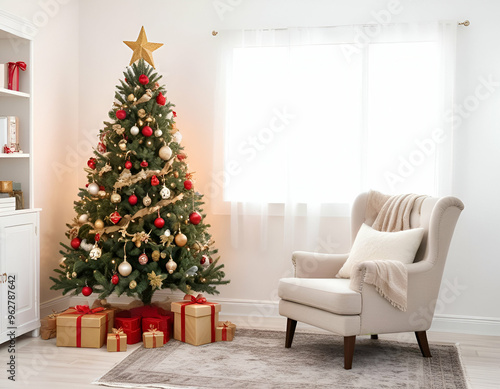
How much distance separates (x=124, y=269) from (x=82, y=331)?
48 centimetres

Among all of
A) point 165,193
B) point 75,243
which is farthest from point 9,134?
point 165,193

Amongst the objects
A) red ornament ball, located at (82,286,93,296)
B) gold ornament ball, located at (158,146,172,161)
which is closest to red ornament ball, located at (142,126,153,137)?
gold ornament ball, located at (158,146,172,161)

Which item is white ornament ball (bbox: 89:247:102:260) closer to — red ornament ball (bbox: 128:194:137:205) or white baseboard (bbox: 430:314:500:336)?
red ornament ball (bbox: 128:194:137:205)

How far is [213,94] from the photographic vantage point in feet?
15.3

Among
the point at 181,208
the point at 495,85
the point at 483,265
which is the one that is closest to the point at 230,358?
the point at 181,208

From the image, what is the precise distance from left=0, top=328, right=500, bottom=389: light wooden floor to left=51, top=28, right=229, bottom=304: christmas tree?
413mm

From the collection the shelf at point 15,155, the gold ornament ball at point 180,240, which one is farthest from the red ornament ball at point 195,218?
the shelf at point 15,155

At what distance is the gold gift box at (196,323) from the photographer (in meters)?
3.77

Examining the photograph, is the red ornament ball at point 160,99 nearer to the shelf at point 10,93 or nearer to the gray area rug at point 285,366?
the shelf at point 10,93

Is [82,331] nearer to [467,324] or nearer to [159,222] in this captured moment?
[159,222]

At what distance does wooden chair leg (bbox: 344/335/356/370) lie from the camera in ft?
10.8

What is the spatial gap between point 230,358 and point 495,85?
106 inches

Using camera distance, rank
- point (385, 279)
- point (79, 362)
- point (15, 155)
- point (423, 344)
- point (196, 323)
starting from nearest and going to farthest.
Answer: point (385, 279) < point (79, 362) < point (423, 344) < point (15, 155) < point (196, 323)

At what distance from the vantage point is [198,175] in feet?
15.4
